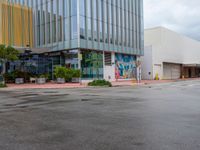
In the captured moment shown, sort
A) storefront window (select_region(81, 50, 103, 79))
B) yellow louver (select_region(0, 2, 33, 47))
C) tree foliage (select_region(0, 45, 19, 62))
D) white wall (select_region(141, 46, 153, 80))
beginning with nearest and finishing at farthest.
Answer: tree foliage (select_region(0, 45, 19, 62)) → storefront window (select_region(81, 50, 103, 79)) → yellow louver (select_region(0, 2, 33, 47)) → white wall (select_region(141, 46, 153, 80))

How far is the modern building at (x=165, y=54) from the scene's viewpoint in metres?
54.1

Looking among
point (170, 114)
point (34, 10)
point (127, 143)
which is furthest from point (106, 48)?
point (127, 143)

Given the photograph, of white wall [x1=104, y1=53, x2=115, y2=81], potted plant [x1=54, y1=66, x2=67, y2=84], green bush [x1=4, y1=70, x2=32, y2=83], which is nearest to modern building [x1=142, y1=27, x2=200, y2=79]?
white wall [x1=104, y1=53, x2=115, y2=81]

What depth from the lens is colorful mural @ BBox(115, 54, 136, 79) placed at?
4519cm

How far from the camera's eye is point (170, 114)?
28.9ft

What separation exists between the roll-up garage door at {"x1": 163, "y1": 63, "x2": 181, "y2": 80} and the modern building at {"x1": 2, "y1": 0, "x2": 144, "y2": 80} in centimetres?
1479

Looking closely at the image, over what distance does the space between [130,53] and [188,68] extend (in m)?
35.8

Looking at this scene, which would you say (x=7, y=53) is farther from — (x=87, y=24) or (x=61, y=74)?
(x=87, y=24)

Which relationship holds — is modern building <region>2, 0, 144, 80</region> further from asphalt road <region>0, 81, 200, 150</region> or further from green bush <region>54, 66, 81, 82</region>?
asphalt road <region>0, 81, 200, 150</region>

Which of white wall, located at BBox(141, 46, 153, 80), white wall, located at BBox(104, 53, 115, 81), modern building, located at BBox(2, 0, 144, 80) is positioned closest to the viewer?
modern building, located at BBox(2, 0, 144, 80)

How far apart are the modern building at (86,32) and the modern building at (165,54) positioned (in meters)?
7.13

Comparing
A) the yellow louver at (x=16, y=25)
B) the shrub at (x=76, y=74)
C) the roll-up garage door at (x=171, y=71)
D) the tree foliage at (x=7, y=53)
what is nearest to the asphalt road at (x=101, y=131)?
the tree foliage at (x=7, y=53)

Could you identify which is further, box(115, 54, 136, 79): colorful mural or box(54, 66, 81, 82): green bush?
box(115, 54, 136, 79): colorful mural

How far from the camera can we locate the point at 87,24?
37.3 m
